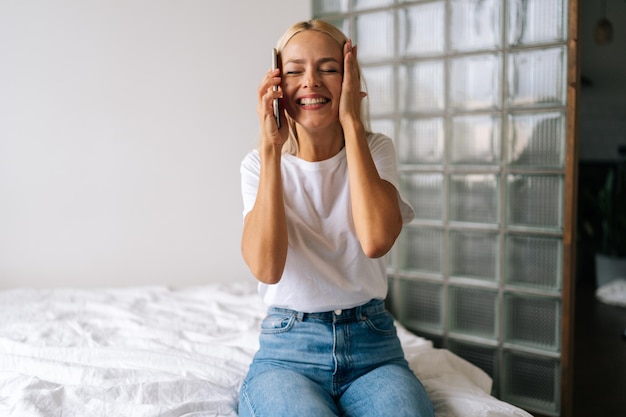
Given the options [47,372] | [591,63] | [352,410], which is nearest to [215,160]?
[47,372]

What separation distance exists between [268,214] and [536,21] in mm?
1437

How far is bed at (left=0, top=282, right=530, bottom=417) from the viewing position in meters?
1.47

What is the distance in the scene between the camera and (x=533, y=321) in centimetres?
240

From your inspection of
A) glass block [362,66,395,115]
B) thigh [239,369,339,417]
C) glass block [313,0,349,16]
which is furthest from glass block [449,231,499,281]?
thigh [239,369,339,417]

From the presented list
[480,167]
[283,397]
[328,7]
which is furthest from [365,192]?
[328,7]

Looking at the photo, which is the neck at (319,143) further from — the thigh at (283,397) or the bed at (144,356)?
the bed at (144,356)

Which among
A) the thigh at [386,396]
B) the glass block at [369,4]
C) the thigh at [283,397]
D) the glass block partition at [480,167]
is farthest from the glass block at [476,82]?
the thigh at [283,397]

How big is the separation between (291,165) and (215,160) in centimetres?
162

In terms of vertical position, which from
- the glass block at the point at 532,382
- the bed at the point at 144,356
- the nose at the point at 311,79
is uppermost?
the nose at the point at 311,79

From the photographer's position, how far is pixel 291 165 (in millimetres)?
1535

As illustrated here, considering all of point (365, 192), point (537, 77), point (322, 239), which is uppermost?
point (537, 77)

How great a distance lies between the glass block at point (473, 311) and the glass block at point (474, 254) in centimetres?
7

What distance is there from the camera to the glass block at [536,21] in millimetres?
2186

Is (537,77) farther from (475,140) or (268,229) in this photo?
(268,229)
